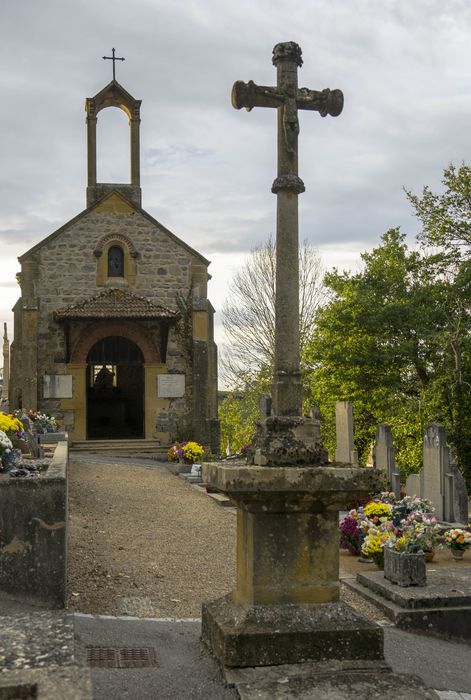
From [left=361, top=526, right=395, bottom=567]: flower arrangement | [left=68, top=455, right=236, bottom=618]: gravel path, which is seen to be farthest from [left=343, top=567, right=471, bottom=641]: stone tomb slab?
[left=68, top=455, right=236, bottom=618]: gravel path

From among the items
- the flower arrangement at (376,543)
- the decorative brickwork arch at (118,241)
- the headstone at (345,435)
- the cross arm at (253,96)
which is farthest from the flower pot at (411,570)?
the decorative brickwork arch at (118,241)

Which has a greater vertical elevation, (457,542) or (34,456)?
(34,456)

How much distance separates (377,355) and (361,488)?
19.0 m

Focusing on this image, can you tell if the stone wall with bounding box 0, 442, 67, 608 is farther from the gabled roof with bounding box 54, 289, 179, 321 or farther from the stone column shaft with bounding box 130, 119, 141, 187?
the stone column shaft with bounding box 130, 119, 141, 187

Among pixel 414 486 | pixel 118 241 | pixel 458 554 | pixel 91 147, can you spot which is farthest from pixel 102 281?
pixel 458 554

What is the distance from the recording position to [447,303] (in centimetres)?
2233

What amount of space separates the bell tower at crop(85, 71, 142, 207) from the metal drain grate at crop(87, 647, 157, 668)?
19.7 meters

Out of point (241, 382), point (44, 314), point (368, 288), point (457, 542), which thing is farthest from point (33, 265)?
point (457, 542)

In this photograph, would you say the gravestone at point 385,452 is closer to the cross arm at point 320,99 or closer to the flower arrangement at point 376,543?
the flower arrangement at point 376,543

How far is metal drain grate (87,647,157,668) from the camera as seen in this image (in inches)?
179

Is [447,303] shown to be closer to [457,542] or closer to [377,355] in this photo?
[377,355]

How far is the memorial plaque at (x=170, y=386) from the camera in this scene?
877 inches

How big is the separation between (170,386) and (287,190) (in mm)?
17719

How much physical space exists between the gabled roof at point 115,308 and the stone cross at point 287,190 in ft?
55.2
